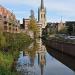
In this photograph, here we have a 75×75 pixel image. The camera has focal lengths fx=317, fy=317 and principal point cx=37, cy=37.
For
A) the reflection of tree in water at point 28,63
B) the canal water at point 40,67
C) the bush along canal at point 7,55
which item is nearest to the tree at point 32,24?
the reflection of tree in water at point 28,63

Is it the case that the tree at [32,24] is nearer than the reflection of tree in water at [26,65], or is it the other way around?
the reflection of tree in water at [26,65]

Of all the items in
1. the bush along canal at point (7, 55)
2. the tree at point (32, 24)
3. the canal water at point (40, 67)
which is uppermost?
the tree at point (32, 24)

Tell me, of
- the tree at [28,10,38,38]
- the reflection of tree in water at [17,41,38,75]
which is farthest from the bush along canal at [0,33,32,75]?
the tree at [28,10,38,38]

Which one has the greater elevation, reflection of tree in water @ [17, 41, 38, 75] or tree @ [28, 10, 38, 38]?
tree @ [28, 10, 38, 38]

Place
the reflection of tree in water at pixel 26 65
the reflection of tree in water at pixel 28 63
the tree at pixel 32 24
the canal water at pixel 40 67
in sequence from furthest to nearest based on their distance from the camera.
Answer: the tree at pixel 32 24 → the canal water at pixel 40 67 → the reflection of tree in water at pixel 28 63 → the reflection of tree in water at pixel 26 65

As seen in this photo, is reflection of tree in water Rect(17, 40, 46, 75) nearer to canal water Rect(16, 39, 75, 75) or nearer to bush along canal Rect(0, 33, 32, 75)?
canal water Rect(16, 39, 75, 75)

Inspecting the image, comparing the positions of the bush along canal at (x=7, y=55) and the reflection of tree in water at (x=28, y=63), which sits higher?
the bush along canal at (x=7, y=55)

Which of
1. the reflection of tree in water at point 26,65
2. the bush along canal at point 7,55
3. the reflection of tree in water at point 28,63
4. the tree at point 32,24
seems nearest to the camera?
the bush along canal at point 7,55

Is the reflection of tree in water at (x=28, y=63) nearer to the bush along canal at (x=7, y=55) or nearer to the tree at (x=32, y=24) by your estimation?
the bush along canal at (x=7, y=55)

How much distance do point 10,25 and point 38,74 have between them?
72140 millimetres

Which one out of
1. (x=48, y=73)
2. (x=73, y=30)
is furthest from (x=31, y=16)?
(x=48, y=73)

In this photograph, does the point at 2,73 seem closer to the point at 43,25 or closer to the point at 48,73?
the point at 48,73

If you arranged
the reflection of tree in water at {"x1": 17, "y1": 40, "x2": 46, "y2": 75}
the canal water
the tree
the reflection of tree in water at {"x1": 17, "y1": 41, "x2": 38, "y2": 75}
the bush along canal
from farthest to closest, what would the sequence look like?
the tree
the canal water
the reflection of tree in water at {"x1": 17, "y1": 40, "x2": 46, "y2": 75}
the reflection of tree in water at {"x1": 17, "y1": 41, "x2": 38, "y2": 75}
the bush along canal

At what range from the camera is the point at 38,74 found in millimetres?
27578
